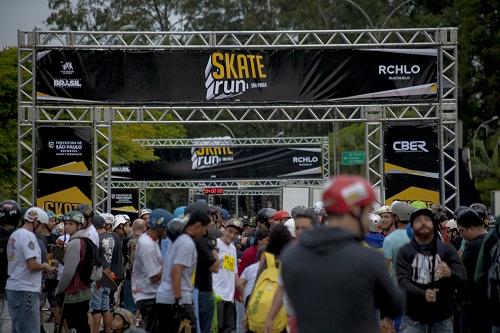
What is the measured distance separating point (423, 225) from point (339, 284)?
12.9 ft

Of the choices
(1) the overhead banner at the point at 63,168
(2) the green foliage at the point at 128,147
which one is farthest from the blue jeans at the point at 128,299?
(2) the green foliage at the point at 128,147

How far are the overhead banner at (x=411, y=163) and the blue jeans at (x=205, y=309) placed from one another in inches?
497

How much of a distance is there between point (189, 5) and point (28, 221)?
59.3 metres

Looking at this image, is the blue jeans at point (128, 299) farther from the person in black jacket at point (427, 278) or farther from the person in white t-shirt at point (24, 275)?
the person in black jacket at point (427, 278)

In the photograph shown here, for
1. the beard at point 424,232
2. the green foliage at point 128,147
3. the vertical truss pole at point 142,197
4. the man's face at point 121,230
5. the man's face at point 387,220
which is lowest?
the vertical truss pole at point 142,197

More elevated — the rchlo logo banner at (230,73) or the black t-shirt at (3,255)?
the rchlo logo banner at (230,73)

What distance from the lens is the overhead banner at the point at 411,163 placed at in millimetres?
24297

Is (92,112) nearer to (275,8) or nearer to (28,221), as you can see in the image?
(28,221)

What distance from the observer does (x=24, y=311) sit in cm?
1266

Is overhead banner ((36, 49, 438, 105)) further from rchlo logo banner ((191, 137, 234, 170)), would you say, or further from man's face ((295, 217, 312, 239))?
rchlo logo banner ((191, 137, 234, 170))

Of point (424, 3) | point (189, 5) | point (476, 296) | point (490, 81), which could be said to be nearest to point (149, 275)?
point (476, 296)

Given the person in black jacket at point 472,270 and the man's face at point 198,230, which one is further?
the man's face at point 198,230

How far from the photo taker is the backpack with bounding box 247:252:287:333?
10180 millimetres

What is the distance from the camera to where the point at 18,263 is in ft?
41.5
